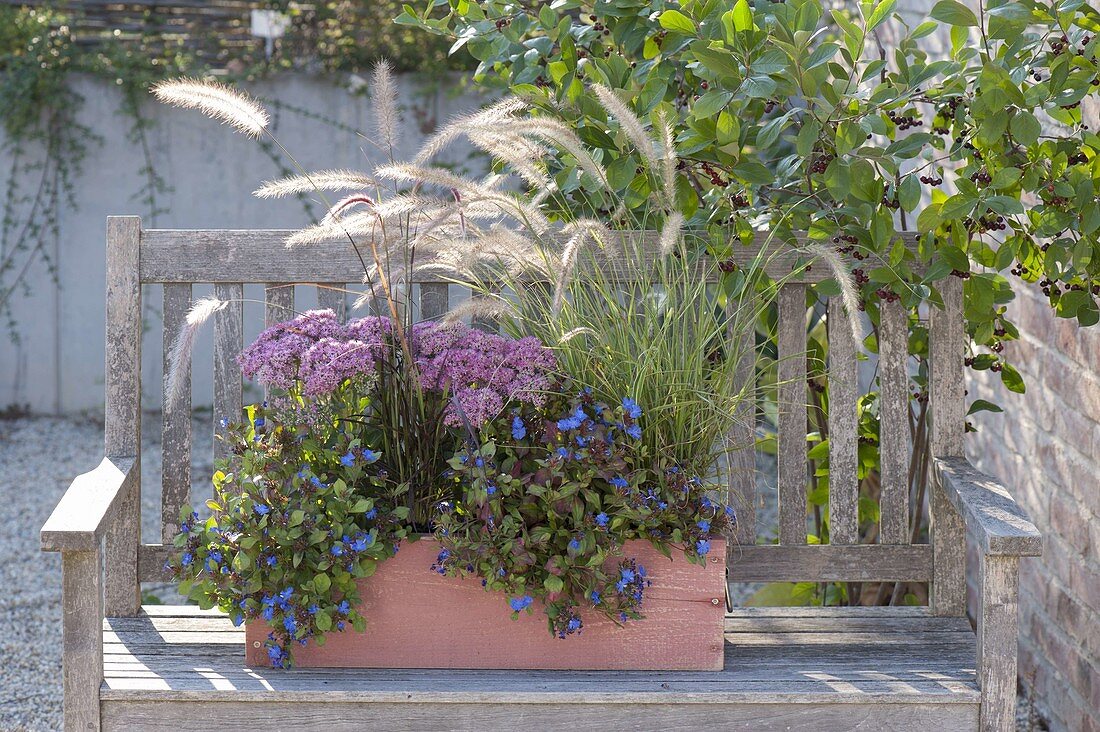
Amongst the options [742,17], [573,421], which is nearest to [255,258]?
[573,421]

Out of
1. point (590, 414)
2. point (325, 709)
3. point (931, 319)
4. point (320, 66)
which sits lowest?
point (325, 709)

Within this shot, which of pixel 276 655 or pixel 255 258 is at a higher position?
pixel 255 258

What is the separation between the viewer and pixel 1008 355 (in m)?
2.85

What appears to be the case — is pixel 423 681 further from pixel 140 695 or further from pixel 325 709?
pixel 140 695

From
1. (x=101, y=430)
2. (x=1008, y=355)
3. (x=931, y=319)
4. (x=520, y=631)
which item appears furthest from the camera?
(x=101, y=430)

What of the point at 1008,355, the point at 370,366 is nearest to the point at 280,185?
the point at 370,366

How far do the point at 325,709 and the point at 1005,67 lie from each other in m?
1.47

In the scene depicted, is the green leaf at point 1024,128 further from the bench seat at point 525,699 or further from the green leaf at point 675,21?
the bench seat at point 525,699

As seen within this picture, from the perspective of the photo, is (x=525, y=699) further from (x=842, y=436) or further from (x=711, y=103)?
(x=711, y=103)

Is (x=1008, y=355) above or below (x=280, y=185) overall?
below

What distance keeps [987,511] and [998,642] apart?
0.68ft

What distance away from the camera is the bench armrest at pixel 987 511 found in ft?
5.76

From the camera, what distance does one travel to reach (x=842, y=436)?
2203 mm

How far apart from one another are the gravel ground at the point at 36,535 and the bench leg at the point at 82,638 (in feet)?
3.53
